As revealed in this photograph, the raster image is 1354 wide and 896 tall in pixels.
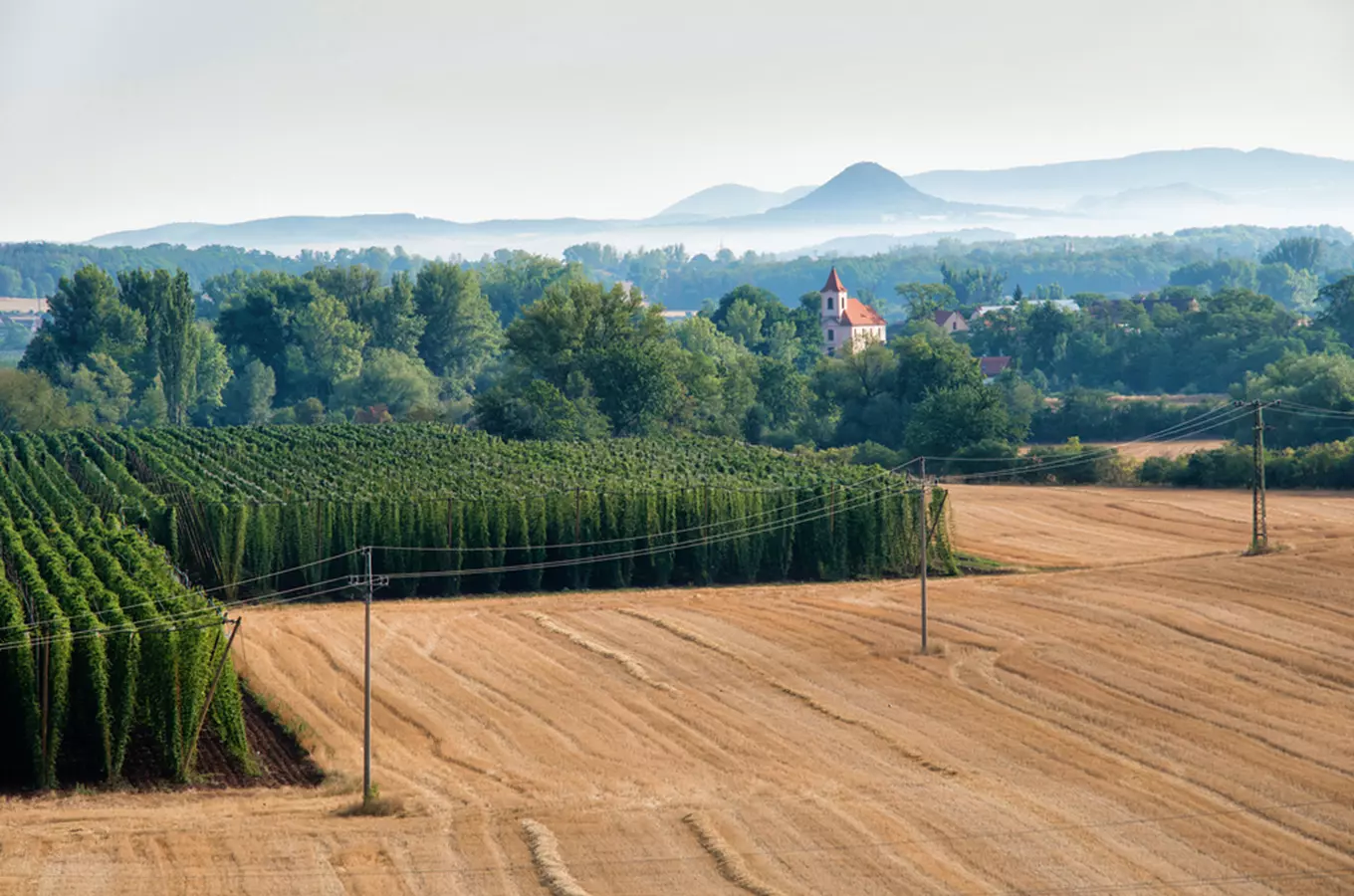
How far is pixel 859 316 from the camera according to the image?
173 metres

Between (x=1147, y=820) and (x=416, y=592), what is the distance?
97.3ft

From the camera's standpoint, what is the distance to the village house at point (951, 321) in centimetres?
18062

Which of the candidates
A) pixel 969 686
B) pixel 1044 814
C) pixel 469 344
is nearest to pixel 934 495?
pixel 969 686

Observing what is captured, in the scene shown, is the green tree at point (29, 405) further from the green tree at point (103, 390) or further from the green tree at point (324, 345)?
the green tree at point (324, 345)

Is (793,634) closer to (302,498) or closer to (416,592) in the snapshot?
(416,592)

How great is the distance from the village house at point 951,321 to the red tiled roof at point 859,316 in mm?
8073

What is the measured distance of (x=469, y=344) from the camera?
528 feet

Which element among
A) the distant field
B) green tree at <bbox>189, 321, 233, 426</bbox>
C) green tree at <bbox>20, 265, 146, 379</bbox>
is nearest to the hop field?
the distant field

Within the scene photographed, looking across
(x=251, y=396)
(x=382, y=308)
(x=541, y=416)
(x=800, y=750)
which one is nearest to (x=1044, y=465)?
(x=541, y=416)

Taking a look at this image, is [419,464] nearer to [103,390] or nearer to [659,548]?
[659,548]

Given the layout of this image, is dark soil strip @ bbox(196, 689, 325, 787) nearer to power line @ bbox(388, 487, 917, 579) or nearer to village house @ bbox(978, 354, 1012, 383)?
power line @ bbox(388, 487, 917, 579)

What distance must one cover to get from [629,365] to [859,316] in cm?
7832

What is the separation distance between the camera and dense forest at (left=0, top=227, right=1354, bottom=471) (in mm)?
98438

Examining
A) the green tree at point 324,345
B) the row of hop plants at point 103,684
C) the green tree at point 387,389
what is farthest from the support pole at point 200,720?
the green tree at point 324,345
